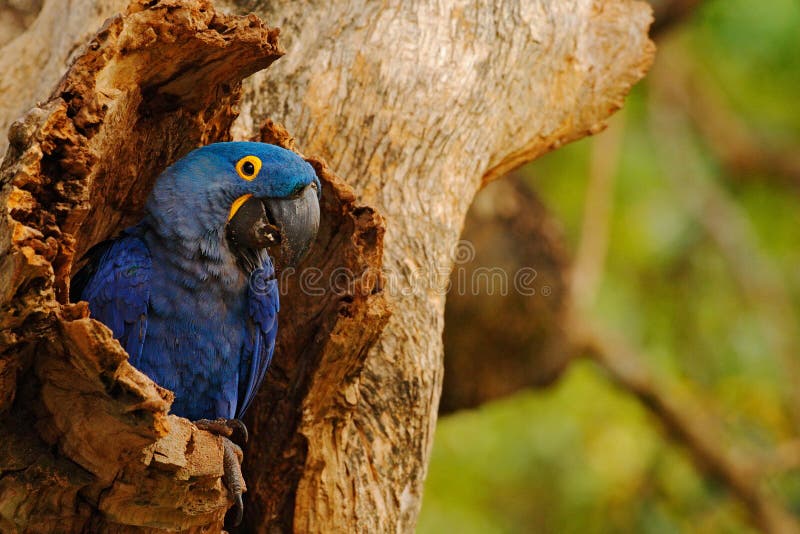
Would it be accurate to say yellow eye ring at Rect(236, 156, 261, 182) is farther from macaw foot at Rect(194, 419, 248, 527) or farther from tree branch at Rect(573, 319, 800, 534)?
tree branch at Rect(573, 319, 800, 534)

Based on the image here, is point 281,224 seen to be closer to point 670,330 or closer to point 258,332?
point 258,332

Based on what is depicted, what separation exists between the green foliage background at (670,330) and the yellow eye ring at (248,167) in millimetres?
4317

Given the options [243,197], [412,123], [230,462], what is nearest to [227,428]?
[230,462]

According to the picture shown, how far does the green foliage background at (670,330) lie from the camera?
7148mm

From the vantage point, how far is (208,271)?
127 inches

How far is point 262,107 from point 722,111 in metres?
6.11

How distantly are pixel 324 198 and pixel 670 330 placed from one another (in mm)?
5243

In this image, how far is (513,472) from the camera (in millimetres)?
8023

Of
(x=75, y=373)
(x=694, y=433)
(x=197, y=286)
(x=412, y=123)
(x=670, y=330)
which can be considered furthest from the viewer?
(x=670, y=330)

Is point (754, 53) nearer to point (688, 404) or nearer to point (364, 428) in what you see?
point (688, 404)

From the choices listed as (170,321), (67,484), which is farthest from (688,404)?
(67,484)

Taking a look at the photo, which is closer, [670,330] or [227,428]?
[227,428]

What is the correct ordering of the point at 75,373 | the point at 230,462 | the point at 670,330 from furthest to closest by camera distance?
the point at 670,330, the point at 230,462, the point at 75,373

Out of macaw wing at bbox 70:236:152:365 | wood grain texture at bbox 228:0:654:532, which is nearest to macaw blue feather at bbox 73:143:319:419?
macaw wing at bbox 70:236:152:365
